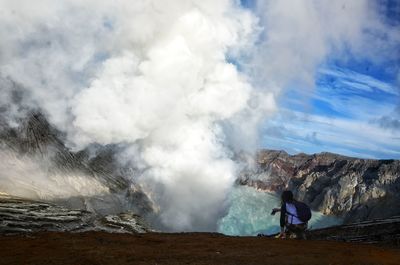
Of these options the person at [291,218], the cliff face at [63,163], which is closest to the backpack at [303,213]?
the person at [291,218]

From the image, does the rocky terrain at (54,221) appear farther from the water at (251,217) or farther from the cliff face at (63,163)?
the water at (251,217)

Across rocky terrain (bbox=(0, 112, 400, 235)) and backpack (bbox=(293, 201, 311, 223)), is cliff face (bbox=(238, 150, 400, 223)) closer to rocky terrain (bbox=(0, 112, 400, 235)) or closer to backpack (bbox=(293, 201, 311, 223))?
rocky terrain (bbox=(0, 112, 400, 235))

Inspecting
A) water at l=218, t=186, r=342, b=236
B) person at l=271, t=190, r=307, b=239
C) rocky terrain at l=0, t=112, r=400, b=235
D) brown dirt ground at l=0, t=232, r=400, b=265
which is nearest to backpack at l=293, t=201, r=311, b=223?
person at l=271, t=190, r=307, b=239

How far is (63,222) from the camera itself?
64.2 feet

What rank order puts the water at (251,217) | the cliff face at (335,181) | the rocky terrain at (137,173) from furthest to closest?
1. the cliff face at (335,181)
2. the water at (251,217)
3. the rocky terrain at (137,173)

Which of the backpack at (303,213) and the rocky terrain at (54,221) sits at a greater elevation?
the rocky terrain at (54,221)

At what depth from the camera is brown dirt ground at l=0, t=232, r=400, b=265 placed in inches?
401

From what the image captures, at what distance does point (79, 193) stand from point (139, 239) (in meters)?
35.6

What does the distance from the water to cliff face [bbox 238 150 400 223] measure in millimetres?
3556

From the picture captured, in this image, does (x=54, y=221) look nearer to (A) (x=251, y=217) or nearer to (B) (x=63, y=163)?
(B) (x=63, y=163)

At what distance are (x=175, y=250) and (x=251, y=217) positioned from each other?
81145 mm

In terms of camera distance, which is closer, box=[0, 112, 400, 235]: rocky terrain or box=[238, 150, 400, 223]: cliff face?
box=[0, 112, 400, 235]: rocky terrain

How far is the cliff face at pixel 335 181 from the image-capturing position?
9375 cm

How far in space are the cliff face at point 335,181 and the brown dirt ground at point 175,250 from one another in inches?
3124
